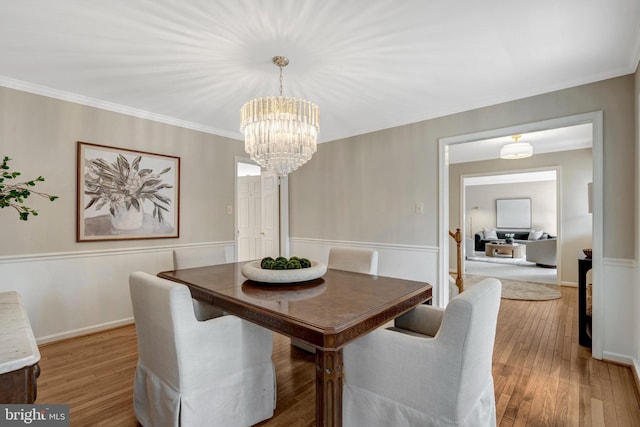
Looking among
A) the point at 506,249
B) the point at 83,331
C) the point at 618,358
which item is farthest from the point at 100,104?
the point at 506,249

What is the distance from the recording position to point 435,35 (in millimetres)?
1992

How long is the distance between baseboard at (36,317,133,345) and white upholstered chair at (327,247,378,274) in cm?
234

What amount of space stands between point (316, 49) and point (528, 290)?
4.77 m

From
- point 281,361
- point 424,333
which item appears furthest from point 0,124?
point 424,333

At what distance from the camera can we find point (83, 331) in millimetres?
3051

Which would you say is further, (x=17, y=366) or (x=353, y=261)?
(x=353, y=261)

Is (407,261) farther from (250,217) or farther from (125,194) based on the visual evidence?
(125,194)

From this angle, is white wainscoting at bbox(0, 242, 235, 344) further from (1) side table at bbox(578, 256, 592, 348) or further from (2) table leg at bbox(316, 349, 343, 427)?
(1) side table at bbox(578, 256, 592, 348)

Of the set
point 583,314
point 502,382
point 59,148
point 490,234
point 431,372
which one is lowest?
point 502,382

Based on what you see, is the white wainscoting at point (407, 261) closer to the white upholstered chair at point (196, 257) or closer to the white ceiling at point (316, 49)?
the white ceiling at point (316, 49)

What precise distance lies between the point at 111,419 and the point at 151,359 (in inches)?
20.9

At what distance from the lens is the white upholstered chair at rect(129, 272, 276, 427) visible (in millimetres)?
1481

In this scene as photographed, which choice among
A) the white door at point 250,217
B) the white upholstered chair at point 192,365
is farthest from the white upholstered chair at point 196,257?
the white door at point 250,217

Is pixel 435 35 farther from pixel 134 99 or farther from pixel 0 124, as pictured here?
pixel 0 124
